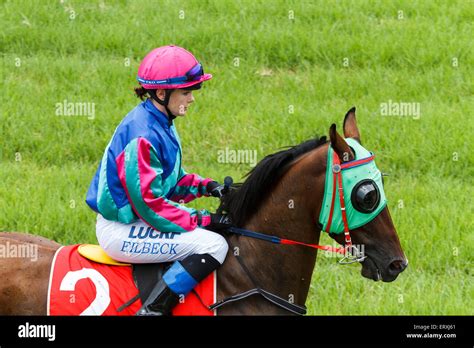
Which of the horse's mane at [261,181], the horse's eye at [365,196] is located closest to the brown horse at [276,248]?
the horse's mane at [261,181]

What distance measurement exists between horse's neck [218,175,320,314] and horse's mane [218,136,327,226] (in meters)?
0.06

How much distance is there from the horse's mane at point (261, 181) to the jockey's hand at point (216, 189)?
5.3 inches

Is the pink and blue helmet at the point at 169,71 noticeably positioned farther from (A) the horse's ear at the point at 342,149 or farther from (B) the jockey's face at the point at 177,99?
(A) the horse's ear at the point at 342,149

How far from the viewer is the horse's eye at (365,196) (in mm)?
5602

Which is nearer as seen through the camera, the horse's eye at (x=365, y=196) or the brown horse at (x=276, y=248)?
the horse's eye at (x=365, y=196)

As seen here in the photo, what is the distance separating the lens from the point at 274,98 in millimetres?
11406

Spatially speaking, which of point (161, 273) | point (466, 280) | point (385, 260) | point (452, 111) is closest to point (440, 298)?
point (466, 280)

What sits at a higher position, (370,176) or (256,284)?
(370,176)

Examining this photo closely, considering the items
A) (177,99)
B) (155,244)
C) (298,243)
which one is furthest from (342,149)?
(155,244)

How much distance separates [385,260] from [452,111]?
5.60 meters

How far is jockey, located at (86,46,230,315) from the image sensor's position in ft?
18.6

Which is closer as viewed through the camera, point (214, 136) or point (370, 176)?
point (370, 176)

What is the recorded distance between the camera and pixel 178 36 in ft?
40.7
